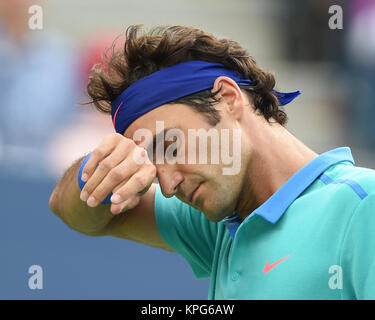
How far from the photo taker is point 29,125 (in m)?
4.59

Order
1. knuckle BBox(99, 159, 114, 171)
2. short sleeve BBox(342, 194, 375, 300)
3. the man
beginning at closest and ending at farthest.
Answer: short sleeve BBox(342, 194, 375, 300)
the man
knuckle BBox(99, 159, 114, 171)

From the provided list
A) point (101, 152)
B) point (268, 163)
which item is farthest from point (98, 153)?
point (268, 163)

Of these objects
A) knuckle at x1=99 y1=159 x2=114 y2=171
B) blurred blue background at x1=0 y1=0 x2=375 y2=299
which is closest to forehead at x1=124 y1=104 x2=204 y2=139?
knuckle at x1=99 y1=159 x2=114 y2=171

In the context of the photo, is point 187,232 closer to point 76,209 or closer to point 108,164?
point 76,209

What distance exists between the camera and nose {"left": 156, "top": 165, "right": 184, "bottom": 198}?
73.4 inches

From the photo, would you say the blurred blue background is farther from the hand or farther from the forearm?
the hand

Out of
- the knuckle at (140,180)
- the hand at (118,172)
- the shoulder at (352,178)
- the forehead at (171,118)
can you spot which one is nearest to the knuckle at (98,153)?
the hand at (118,172)

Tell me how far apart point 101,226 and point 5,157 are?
2.45m

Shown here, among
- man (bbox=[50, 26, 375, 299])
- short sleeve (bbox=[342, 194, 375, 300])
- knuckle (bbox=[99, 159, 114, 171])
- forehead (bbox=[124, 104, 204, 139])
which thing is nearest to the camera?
short sleeve (bbox=[342, 194, 375, 300])

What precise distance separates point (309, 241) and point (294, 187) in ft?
0.60

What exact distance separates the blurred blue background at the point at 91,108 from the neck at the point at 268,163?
2.29 meters

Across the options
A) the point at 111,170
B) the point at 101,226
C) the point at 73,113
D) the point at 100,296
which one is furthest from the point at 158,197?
the point at 73,113

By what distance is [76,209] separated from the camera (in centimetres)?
220

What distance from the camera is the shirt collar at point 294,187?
1.71 meters
